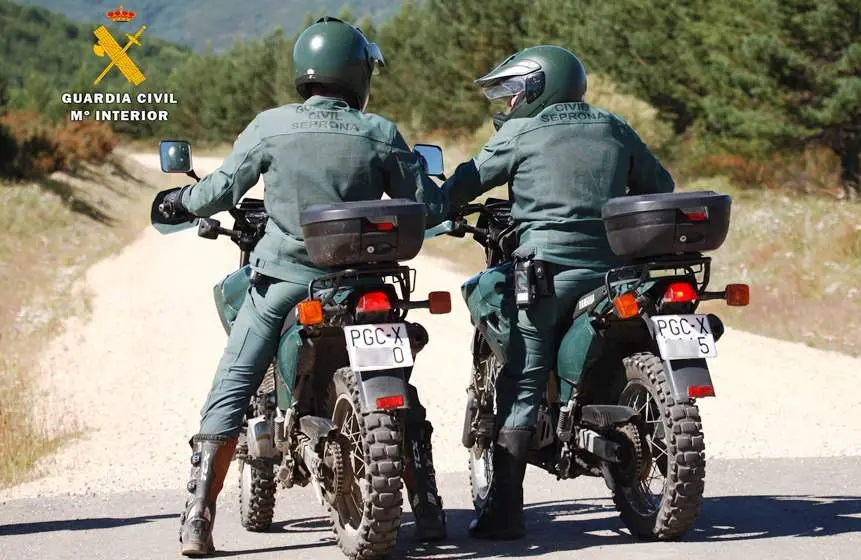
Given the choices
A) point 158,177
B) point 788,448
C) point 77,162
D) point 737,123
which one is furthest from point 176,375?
point 158,177

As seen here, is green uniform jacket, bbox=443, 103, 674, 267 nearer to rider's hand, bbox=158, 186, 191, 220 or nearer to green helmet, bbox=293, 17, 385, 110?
green helmet, bbox=293, 17, 385, 110

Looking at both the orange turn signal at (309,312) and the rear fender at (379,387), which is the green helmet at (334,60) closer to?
the orange turn signal at (309,312)

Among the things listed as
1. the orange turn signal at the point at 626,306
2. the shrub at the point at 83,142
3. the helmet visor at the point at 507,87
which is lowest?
the orange turn signal at the point at 626,306

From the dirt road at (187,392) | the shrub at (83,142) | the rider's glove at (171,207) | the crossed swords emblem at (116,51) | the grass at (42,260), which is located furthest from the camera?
the shrub at (83,142)

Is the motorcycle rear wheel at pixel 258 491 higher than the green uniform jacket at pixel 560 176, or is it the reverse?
the green uniform jacket at pixel 560 176

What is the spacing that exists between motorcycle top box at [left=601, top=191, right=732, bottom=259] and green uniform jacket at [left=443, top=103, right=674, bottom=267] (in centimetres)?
41

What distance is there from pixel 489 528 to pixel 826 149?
92.7 ft

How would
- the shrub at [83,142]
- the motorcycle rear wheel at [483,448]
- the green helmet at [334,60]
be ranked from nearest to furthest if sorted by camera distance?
the green helmet at [334,60], the motorcycle rear wheel at [483,448], the shrub at [83,142]

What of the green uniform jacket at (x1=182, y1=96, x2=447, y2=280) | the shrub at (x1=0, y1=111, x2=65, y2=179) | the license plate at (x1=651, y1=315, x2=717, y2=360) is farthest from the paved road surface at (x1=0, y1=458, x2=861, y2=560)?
the shrub at (x1=0, y1=111, x2=65, y2=179)

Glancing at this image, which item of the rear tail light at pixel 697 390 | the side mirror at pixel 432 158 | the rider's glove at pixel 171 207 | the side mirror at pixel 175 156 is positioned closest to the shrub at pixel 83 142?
the rider's glove at pixel 171 207

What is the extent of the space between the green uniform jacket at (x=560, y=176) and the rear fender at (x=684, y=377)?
28.3 inches

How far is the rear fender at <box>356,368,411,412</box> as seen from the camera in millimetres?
5660

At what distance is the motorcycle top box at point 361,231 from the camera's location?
225 inches

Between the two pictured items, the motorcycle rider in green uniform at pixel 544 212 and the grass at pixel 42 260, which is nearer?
the motorcycle rider in green uniform at pixel 544 212
